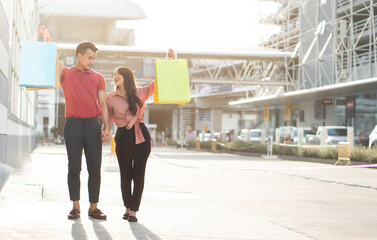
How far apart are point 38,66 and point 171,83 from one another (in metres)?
1.22

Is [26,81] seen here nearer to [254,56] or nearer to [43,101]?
[254,56]

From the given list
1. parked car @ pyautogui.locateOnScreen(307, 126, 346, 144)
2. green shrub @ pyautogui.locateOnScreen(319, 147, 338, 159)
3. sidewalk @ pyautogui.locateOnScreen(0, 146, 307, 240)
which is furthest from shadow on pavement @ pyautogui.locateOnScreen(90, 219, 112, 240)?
parked car @ pyautogui.locateOnScreen(307, 126, 346, 144)

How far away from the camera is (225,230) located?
5828 mm

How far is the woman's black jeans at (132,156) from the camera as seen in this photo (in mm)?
6082

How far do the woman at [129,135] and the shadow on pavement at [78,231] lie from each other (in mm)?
581

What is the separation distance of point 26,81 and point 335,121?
1519 inches

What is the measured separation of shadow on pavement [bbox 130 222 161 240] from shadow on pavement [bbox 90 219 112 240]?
232 mm

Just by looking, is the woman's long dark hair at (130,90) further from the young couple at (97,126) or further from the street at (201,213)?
the street at (201,213)

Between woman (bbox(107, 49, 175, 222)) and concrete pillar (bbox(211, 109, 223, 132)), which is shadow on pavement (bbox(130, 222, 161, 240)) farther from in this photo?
concrete pillar (bbox(211, 109, 223, 132))

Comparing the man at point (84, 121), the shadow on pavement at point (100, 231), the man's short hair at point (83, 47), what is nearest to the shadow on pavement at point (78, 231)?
the shadow on pavement at point (100, 231)

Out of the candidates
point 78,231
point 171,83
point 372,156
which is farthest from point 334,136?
point 78,231

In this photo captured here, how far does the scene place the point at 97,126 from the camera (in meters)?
6.11

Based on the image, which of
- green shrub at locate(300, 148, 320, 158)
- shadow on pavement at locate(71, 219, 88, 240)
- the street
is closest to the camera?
shadow on pavement at locate(71, 219, 88, 240)

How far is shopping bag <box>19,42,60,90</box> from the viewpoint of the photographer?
18.6 ft
